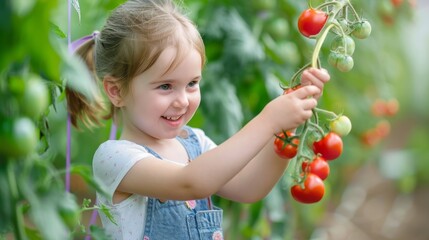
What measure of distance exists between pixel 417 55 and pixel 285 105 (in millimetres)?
4411

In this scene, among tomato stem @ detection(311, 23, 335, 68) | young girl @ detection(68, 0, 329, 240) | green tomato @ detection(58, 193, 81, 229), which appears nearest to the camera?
green tomato @ detection(58, 193, 81, 229)

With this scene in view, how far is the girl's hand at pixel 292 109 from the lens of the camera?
150 cm

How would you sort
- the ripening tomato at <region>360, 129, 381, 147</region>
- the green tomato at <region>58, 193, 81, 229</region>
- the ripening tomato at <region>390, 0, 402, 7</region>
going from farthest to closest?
the ripening tomato at <region>360, 129, 381, 147</region>, the ripening tomato at <region>390, 0, 402, 7</region>, the green tomato at <region>58, 193, 81, 229</region>

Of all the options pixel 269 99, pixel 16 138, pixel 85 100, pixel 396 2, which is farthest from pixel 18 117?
pixel 396 2

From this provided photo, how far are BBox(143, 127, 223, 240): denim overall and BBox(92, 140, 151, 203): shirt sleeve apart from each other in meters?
0.06

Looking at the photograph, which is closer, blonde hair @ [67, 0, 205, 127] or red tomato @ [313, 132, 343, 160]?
red tomato @ [313, 132, 343, 160]

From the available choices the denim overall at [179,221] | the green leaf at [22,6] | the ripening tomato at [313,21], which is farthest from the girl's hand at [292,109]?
the green leaf at [22,6]

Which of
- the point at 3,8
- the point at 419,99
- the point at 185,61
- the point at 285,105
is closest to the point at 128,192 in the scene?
the point at 185,61

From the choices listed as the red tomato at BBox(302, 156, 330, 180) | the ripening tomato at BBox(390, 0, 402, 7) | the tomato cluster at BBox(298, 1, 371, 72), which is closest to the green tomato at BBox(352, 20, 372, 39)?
the tomato cluster at BBox(298, 1, 371, 72)

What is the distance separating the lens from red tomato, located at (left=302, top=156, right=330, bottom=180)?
57.3 inches

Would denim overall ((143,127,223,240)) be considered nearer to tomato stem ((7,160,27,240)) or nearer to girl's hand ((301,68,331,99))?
girl's hand ((301,68,331,99))

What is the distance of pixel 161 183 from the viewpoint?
165 cm

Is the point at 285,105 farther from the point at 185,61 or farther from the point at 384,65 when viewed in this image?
the point at 384,65

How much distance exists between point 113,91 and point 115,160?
7.1 inches
